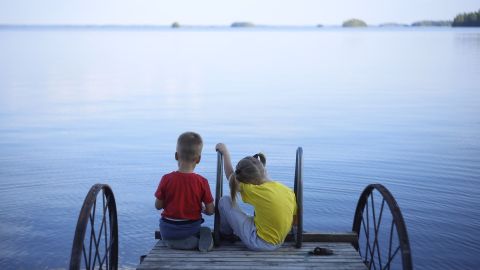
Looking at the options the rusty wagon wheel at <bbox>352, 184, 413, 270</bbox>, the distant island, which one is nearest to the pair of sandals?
the rusty wagon wheel at <bbox>352, 184, 413, 270</bbox>

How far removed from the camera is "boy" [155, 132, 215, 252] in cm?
563

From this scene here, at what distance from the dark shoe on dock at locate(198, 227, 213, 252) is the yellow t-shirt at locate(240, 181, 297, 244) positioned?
45 centimetres

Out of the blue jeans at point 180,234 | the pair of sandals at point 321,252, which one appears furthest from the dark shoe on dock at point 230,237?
the pair of sandals at point 321,252

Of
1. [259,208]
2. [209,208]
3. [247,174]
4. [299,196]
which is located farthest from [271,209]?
[209,208]

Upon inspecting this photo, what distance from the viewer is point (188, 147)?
18.4ft

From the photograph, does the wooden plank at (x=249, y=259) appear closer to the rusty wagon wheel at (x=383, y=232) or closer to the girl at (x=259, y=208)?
the girl at (x=259, y=208)

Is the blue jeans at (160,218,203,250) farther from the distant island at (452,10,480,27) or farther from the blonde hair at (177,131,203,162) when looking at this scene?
the distant island at (452,10,480,27)

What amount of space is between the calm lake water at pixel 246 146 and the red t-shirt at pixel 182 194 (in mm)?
2484

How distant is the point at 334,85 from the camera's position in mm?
26328

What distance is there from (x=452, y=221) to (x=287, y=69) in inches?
1007

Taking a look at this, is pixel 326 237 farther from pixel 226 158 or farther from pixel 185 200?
pixel 185 200

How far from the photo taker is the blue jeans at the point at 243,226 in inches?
223

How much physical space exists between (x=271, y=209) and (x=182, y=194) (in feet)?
2.64

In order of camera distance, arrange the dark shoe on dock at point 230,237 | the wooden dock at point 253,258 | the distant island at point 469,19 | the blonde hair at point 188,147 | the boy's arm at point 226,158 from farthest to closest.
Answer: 1. the distant island at point 469,19
2. the dark shoe on dock at point 230,237
3. the boy's arm at point 226,158
4. the blonde hair at point 188,147
5. the wooden dock at point 253,258
